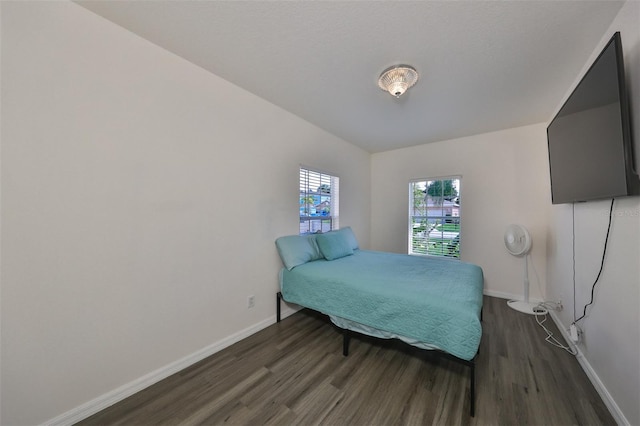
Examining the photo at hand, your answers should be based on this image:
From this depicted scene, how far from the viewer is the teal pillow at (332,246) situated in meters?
2.99

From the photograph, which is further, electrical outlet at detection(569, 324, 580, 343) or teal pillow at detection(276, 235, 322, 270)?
teal pillow at detection(276, 235, 322, 270)

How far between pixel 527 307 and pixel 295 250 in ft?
10.6

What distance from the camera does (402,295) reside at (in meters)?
1.86

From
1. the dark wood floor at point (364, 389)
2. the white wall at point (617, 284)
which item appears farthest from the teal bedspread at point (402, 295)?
the white wall at point (617, 284)

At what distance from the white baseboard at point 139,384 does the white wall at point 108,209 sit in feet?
0.12

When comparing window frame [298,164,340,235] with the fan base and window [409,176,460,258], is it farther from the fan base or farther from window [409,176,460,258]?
the fan base

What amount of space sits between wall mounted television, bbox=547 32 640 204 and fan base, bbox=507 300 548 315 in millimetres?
1707

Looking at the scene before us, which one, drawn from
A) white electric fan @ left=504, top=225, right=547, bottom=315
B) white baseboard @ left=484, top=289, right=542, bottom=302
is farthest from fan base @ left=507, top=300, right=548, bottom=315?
white baseboard @ left=484, top=289, right=542, bottom=302

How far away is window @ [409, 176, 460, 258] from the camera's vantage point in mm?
3957

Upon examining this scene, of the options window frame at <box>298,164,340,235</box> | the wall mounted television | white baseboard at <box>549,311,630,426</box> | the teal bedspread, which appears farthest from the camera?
window frame at <box>298,164,340,235</box>

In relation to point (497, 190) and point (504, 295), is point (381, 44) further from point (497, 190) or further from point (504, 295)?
point (504, 295)

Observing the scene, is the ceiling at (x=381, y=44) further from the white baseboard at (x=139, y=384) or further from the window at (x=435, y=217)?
the white baseboard at (x=139, y=384)

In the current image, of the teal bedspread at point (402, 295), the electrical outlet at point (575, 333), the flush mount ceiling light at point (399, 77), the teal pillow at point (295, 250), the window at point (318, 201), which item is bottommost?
the electrical outlet at point (575, 333)

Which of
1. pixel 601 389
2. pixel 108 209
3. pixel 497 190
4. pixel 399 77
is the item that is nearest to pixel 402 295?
pixel 601 389
